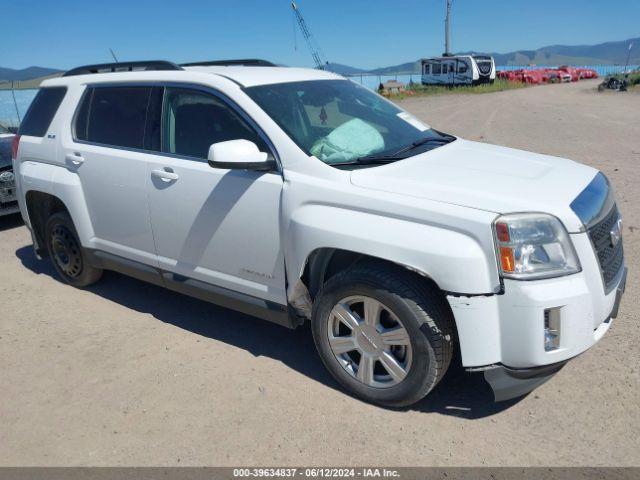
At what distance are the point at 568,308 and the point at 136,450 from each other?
231 centimetres

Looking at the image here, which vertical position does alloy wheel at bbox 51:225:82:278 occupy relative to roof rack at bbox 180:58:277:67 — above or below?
below

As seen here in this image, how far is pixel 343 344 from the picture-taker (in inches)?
127

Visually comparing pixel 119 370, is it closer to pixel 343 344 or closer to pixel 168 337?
pixel 168 337

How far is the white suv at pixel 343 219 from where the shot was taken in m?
2.66

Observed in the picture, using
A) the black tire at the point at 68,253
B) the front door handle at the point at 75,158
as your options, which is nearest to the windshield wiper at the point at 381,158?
the front door handle at the point at 75,158

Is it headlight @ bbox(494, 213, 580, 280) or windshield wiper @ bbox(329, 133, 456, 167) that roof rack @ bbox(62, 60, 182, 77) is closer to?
windshield wiper @ bbox(329, 133, 456, 167)

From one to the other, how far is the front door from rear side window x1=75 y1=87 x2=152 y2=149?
11.5 inches

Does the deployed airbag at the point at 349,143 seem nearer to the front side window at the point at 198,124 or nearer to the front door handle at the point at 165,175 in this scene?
the front side window at the point at 198,124

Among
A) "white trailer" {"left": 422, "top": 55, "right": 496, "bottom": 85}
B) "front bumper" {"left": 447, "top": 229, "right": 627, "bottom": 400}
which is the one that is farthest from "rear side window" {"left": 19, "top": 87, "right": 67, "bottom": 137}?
"white trailer" {"left": 422, "top": 55, "right": 496, "bottom": 85}

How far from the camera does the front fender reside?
2635 mm

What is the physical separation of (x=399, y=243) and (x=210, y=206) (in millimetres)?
1394

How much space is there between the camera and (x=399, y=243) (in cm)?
279

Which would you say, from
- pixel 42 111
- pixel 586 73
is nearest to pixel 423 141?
pixel 42 111

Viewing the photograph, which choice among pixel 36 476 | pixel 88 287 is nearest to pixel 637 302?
pixel 36 476
